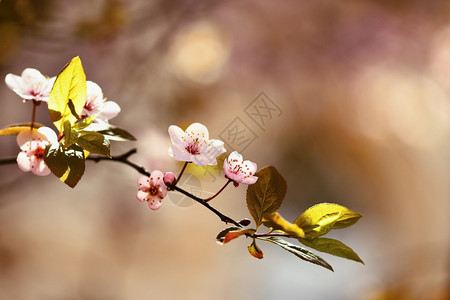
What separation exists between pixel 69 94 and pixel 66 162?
34 millimetres

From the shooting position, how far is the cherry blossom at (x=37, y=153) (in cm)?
20

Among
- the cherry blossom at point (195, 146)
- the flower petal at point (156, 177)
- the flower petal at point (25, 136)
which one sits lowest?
the flower petal at point (25, 136)

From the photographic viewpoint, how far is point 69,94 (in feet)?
0.64

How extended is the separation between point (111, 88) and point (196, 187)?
58 centimetres

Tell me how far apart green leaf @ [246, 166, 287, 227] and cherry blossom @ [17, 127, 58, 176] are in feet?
0.32

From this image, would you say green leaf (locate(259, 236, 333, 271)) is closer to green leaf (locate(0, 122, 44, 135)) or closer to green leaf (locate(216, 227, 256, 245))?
green leaf (locate(216, 227, 256, 245))

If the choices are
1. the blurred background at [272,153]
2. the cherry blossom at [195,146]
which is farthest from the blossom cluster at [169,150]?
the blurred background at [272,153]

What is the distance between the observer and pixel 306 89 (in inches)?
46.8

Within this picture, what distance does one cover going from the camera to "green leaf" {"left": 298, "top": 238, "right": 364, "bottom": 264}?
0.18 m

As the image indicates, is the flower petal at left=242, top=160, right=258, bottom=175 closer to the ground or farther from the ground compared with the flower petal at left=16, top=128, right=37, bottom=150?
farther from the ground

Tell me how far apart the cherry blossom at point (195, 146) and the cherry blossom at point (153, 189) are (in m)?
0.02

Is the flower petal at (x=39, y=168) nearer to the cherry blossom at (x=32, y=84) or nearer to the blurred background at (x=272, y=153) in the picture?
the cherry blossom at (x=32, y=84)

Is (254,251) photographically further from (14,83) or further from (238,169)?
(14,83)

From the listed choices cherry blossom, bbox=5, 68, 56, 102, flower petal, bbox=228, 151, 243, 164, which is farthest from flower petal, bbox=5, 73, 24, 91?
flower petal, bbox=228, 151, 243, 164
